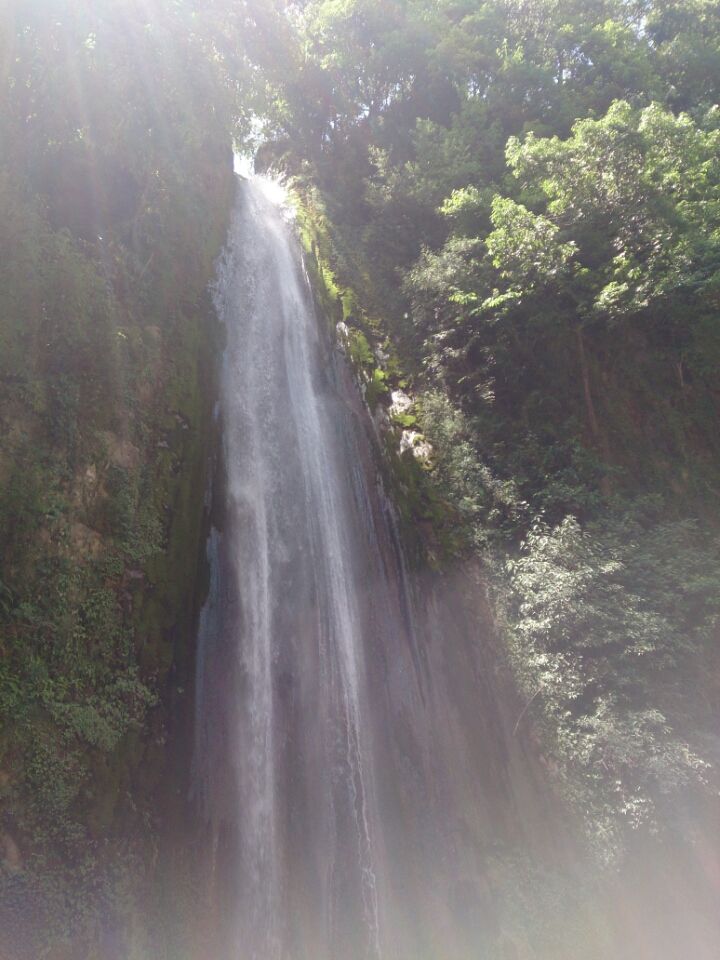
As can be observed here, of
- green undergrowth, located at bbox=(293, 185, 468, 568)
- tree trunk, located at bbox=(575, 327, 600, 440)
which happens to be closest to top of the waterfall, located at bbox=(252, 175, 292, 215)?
green undergrowth, located at bbox=(293, 185, 468, 568)

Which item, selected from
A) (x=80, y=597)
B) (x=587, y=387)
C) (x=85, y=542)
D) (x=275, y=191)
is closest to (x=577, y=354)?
(x=587, y=387)

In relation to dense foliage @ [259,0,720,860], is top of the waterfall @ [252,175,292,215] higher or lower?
higher

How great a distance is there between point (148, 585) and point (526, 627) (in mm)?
5655

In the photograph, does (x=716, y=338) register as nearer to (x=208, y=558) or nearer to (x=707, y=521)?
(x=707, y=521)

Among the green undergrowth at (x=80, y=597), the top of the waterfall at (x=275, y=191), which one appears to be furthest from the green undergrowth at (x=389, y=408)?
the green undergrowth at (x=80, y=597)

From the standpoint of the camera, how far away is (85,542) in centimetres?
722

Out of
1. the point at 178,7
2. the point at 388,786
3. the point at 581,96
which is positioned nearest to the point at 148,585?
the point at 388,786

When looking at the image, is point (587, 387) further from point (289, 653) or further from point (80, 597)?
point (80, 597)

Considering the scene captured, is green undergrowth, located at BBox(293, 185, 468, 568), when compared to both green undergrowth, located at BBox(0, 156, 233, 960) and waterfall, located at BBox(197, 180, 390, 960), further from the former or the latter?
green undergrowth, located at BBox(0, 156, 233, 960)

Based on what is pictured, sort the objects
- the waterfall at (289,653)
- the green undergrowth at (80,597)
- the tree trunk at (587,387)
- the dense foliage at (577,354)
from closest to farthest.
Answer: the green undergrowth at (80,597) → the waterfall at (289,653) → the dense foliage at (577,354) → the tree trunk at (587,387)

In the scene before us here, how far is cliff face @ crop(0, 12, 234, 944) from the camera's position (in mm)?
5691

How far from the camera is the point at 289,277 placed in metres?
15.4

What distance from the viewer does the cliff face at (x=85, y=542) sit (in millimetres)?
5691

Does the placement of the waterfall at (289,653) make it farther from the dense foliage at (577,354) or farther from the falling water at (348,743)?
the dense foliage at (577,354)
